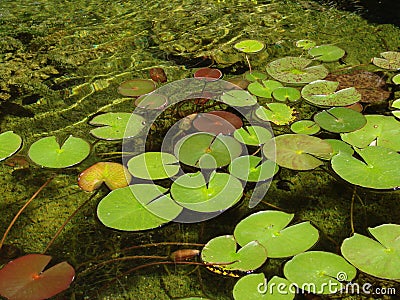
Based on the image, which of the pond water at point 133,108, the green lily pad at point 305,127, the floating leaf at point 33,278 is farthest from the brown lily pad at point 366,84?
the floating leaf at point 33,278

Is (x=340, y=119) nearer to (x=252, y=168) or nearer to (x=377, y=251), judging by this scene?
(x=252, y=168)

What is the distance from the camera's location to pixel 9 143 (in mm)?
1465

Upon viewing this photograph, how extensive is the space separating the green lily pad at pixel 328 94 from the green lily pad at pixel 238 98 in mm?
195

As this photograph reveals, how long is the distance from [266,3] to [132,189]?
65.8 inches

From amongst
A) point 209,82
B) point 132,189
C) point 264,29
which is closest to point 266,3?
point 264,29

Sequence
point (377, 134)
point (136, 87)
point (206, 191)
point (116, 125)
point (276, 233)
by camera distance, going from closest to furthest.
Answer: point (276, 233) → point (206, 191) → point (377, 134) → point (116, 125) → point (136, 87)

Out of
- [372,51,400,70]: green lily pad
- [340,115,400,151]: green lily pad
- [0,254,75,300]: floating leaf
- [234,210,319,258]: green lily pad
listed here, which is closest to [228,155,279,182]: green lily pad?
[234,210,319,258]: green lily pad

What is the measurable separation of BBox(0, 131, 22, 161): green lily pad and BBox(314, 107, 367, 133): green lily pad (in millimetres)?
991

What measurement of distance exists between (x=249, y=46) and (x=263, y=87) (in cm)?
40

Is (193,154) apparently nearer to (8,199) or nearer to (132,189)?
(132,189)

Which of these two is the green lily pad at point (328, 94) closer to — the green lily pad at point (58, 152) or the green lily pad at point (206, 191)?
A: the green lily pad at point (206, 191)

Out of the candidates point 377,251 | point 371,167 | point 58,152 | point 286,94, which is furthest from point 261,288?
point 286,94

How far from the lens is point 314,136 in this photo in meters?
1.44

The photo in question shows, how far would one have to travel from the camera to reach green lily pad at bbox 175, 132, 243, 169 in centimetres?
132
